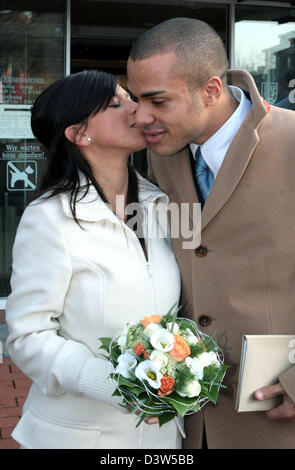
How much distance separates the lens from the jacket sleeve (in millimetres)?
2368

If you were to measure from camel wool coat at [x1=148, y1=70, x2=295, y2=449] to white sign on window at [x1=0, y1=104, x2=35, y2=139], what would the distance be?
4874 millimetres

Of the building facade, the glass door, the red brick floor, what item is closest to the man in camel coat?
the red brick floor

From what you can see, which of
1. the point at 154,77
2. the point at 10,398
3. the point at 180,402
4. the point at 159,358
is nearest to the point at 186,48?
the point at 154,77

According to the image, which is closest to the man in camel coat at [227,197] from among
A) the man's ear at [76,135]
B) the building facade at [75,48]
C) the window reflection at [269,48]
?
the man's ear at [76,135]

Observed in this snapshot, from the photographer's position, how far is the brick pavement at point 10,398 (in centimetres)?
435

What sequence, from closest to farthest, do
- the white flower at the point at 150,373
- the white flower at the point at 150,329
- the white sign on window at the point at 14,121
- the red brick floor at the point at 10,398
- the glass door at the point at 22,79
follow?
the white flower at the point at 150,373, the white flower at the point at 150,329, the red brick floor at the point at 10,398, the glass door at the point at 22,79, the white sign on window at the point at 14,121

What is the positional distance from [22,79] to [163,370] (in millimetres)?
5540

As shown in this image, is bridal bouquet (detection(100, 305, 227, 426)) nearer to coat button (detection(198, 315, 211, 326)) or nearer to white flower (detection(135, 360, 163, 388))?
white flower (detection(135, 360, 163, 388))

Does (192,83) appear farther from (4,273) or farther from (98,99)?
(4,273)

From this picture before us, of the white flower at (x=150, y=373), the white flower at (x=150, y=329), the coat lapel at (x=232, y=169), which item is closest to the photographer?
the white flower at (x=150, y=373)

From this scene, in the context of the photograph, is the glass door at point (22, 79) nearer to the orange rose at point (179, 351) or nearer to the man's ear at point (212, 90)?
the man's ear at point (212, 90)

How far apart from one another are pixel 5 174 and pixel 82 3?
6.49 ft

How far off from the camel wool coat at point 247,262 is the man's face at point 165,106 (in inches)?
7.9
